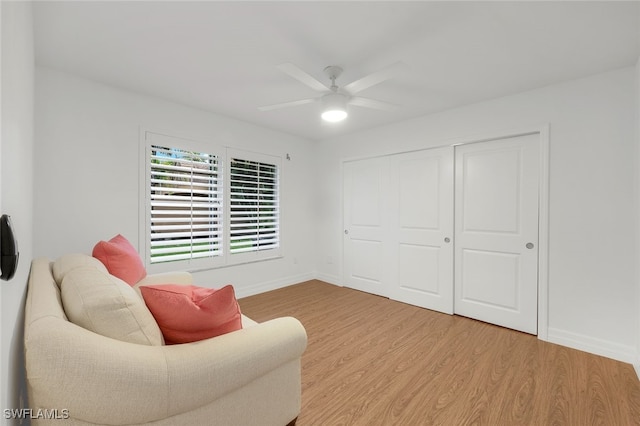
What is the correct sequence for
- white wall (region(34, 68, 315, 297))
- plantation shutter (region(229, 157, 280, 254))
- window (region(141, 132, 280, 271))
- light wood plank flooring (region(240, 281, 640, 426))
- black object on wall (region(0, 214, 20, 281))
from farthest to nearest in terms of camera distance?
plantation shutter (region(229, 157, 280, 254)) → window (region(141, 132, 280, 271)) → white wall (region(34, 68, 315, 297)) → light wood plank flooring (region(240, 281, 640, 426)) → black object on wall (region(0, 214, 20, 281))

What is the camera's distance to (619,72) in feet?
7.61

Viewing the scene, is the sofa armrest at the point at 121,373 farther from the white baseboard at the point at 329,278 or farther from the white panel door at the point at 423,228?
the white baseboard at the point at 329,278

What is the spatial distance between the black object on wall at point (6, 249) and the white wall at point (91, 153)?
89.3 inches

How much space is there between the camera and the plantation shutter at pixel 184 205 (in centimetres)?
303

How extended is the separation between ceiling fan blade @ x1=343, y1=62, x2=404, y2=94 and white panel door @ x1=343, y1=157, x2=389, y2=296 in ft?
6.35

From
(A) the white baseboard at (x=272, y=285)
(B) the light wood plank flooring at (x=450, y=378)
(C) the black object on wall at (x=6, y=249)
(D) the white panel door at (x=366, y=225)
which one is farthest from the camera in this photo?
(D) the white panel door at (x=366, y=225)

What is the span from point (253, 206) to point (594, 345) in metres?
3.96

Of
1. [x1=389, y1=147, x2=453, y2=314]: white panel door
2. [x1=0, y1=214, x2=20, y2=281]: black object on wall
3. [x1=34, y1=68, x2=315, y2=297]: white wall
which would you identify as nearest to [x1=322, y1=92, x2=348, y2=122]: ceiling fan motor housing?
[x1=389, y1=147, x2=453, y2=314]: white panel door

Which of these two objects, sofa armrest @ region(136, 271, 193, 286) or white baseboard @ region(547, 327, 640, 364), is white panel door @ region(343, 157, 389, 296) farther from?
sofa armrest @ region(136, 271, 193, 286)

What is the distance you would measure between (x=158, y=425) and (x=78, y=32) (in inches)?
99.5

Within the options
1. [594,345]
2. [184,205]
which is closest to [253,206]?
[184,205]

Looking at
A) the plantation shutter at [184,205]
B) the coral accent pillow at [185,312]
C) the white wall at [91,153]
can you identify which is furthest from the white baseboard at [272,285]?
the coral accent pillow at [185,312]

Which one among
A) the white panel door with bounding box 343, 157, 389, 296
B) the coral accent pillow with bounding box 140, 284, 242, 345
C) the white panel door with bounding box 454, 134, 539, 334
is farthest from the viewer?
the white panel door with bounding box 343, 157, 389, 296

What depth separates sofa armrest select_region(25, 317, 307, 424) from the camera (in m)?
0.79
